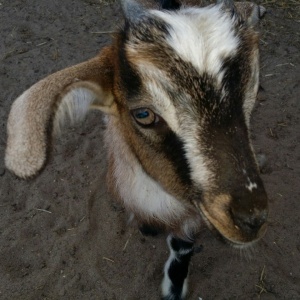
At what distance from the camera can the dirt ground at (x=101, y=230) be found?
3436 mm

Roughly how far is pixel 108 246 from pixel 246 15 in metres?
2.05

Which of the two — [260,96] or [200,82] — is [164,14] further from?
[260,96]

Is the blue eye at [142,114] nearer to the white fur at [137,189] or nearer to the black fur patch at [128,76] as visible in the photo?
the black fur patch at [128,76]

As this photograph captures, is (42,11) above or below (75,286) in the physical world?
above

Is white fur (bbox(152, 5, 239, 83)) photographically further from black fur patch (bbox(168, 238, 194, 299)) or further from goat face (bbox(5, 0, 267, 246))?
black fur patch (bbox(168, 238, 194, 299))

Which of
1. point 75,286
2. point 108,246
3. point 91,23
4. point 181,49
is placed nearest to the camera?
point 181,49

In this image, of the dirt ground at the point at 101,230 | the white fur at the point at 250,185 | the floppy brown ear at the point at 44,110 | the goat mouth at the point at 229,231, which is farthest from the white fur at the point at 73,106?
the dirt ground at the point at 101,230

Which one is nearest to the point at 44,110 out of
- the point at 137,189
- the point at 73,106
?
the point at 73,106

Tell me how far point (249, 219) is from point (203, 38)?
86 cm

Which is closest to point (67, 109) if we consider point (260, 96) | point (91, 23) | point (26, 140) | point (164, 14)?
point (26, 140)

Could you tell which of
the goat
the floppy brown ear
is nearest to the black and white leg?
the goat

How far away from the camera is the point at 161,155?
2.32 m

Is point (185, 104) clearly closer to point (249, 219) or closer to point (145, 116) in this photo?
point (145, 116)

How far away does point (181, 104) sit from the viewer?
82.3 inches
